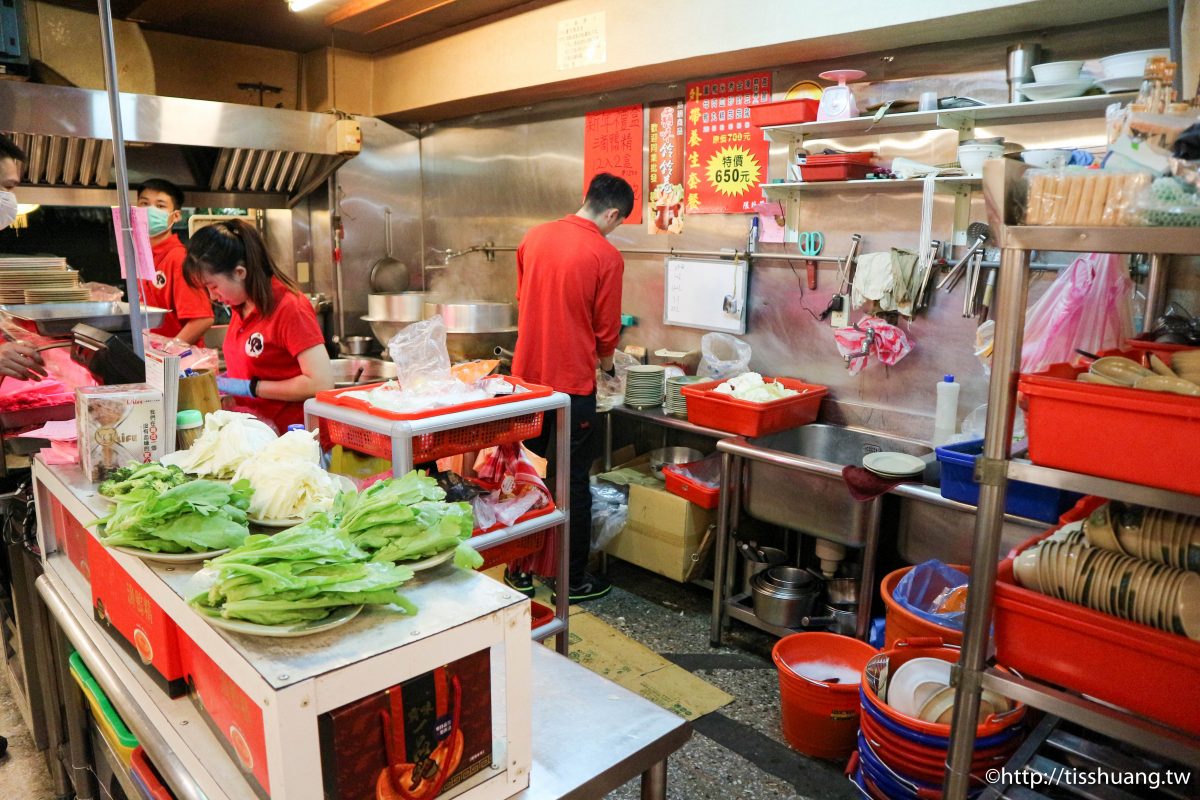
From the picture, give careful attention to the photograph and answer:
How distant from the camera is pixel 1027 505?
226cm

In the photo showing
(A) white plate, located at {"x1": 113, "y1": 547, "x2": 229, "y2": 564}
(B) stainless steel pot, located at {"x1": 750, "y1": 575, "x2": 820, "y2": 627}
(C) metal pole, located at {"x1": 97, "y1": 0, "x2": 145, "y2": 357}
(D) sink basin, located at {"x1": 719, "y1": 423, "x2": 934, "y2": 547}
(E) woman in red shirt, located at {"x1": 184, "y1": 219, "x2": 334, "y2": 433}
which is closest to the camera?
(A) white plate, located at {"x1": 113, "y1": 547, "x2": 229, "y2": 564}

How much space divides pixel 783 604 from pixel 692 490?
685 mm

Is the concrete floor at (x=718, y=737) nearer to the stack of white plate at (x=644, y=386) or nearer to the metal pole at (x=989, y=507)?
the metal pole at (x=989, y=507)

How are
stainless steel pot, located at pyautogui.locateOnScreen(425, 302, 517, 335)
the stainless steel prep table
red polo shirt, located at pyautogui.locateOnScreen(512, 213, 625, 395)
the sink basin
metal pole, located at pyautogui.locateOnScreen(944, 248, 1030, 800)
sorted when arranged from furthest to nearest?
stainless steel pot, located at pyautogui.locateOnScreen(425, 302, 517, 335) < red polo shirt, located at pyautogui.locateOnScreen(512, 213, 625, 395) < the sink basin < metal pole, located at pyautogui.locateOnScreen(944, 248, 1030, 800) < the stainless steel prep table

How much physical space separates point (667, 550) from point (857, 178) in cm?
188

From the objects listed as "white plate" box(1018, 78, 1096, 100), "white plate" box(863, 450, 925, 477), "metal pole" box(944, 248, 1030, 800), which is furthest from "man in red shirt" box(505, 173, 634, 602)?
"metal pole" box(944, 248, 1030, 800)

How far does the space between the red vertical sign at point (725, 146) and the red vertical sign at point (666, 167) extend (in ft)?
0.24

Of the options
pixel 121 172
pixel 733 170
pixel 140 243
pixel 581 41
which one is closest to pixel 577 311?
pixel 733 170

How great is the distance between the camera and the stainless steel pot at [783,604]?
3.30m

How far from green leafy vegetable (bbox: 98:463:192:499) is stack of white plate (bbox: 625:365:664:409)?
2719 millimetres

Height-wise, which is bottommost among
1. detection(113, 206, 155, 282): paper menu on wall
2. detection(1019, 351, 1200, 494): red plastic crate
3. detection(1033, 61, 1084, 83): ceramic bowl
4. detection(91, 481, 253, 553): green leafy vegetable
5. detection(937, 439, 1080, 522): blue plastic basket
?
detection(937, 439, 1080, 522): blue plastic basket

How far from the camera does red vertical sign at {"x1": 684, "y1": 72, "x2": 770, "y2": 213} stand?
389 cm

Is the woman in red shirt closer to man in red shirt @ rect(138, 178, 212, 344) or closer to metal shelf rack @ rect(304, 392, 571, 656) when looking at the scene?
metal shelf rack @ rect(304, 392, 571, 656)

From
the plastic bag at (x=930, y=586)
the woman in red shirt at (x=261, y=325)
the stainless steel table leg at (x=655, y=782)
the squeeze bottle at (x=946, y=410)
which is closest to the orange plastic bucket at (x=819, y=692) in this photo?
the plastic bag at (x=930, y=586)
